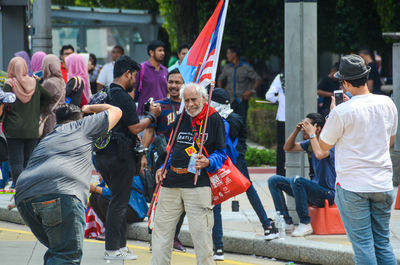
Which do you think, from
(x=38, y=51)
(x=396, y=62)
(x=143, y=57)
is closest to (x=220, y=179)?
(x=396, y=62)

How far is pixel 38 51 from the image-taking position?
11453mm

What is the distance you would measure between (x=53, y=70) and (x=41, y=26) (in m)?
2.12

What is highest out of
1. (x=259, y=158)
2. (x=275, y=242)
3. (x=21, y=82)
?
(x=21, y=82)

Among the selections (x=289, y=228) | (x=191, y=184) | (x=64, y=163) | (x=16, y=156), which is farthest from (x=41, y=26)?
(x=64, y=163)

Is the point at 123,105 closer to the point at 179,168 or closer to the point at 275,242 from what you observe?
the point at 179,168

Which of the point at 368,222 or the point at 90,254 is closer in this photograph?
the point at 368,222

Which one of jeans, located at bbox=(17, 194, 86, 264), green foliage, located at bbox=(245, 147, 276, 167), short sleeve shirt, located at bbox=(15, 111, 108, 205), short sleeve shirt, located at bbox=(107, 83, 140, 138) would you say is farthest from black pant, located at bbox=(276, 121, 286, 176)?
jeans, located at bbox=(17, 194, 86, 264)

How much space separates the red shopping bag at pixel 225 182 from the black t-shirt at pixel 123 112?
1136 millimetres

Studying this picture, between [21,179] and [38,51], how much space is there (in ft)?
21.2

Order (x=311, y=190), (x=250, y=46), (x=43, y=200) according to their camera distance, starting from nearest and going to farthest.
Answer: (x=43, y=200)
(x=311, y=190)
(x=250, y=46)

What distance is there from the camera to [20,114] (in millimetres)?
9062

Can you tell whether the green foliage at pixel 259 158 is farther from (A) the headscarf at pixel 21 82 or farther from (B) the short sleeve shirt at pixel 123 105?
(B) the short sleeve shirt at pixel 123 105

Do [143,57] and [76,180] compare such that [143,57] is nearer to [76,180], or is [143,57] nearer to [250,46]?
[250,46]

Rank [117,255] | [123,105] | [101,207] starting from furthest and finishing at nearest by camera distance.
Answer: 1. [101,207]
2. [117,255]
3. [123,105]
